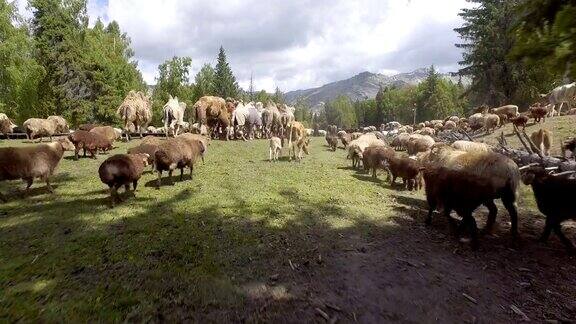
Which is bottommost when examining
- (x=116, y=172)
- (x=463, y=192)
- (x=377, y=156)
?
(x=463, y=192)

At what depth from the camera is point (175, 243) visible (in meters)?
6.38

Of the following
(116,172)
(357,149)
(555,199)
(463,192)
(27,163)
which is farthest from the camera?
(357,149)

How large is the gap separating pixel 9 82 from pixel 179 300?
39445mm

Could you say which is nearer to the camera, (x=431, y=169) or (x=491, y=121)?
(x=431, y=169)

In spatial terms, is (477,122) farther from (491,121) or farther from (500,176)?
(500,176)

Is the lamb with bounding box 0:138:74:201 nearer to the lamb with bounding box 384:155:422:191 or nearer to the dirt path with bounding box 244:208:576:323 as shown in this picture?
the dirt path with bounding box 244:208:576:323

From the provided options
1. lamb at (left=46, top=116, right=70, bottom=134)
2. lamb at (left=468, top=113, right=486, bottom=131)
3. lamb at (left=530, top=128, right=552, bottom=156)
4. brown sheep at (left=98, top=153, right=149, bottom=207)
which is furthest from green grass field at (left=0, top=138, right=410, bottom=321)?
lamb at (left=468, top=113, right=486, bottom=131)

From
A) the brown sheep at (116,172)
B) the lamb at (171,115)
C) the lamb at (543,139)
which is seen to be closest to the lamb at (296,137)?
the lamb at (171,115)

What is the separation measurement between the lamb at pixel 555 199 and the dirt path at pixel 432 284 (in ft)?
1.40

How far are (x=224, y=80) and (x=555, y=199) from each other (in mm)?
65373

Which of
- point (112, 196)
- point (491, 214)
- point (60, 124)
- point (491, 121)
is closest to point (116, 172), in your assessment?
point (112, 196)

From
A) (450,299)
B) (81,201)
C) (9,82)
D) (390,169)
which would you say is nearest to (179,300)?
(450,299)

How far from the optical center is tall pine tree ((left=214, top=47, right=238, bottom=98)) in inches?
2621

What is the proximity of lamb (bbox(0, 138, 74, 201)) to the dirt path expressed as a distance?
26.6 feet
